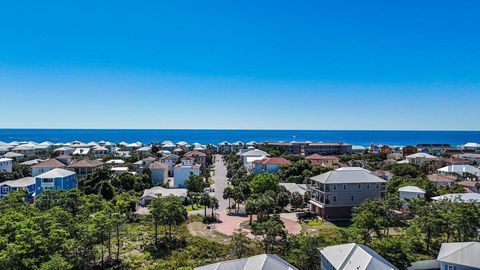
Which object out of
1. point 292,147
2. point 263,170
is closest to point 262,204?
point 263,170

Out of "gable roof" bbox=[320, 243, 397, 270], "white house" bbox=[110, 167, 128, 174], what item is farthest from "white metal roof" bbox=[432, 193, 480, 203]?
"white house" bbox=[110, 167, 128, 174]

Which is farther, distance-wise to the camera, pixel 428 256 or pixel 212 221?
pixel 212 221

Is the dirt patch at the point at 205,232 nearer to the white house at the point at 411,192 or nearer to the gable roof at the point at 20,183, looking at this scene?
the white house at the point at 411,192

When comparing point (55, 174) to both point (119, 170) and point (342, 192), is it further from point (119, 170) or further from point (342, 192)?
point (342, 192)

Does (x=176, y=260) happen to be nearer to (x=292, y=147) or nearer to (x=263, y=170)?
(x=263, y=170)

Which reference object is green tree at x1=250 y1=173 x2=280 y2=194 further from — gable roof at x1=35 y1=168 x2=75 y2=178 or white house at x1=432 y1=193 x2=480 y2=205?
gable roof at x1=35 y1=168 x2=75 y2=178

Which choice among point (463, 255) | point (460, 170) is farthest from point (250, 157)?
point (463, 255)

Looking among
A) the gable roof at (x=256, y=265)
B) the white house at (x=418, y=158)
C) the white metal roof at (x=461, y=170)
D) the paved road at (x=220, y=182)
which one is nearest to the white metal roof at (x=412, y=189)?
the paved road at (x=220, y=182)
